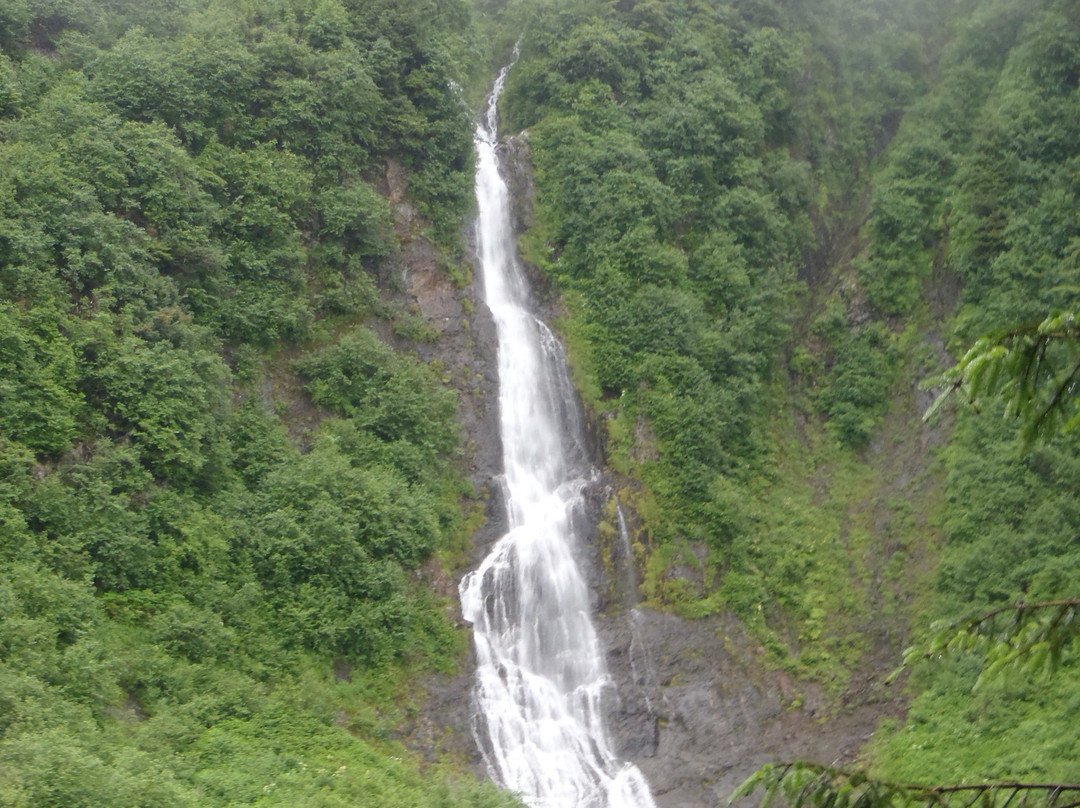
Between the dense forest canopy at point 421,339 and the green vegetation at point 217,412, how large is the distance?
0.07 m

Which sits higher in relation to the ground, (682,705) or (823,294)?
(823,294)

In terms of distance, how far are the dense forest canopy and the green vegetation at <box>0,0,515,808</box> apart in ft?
0.23

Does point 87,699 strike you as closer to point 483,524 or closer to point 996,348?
point 483,524

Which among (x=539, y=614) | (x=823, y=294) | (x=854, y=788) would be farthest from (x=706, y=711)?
(x=854, y=788)

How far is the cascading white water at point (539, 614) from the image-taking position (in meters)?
16.9

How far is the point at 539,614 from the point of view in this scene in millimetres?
18906

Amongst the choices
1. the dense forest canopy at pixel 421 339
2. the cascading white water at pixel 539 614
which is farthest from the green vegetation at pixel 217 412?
the cascading white water at pixel 539 614

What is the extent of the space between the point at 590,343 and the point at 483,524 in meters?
5.48

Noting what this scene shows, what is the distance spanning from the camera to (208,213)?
1953 cm

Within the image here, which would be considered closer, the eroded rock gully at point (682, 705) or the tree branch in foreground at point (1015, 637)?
the tree branch in foreground at point (1015, 637)

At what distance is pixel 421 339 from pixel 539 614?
6702mm

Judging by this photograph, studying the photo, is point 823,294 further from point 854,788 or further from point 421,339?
point 854,788

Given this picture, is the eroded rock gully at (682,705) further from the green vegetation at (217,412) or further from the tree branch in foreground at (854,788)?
the tree branch in foreground at (854,788)

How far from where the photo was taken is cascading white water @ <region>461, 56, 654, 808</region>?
16.9 metres
